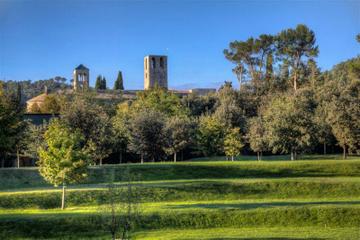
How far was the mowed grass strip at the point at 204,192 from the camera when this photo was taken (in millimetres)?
32219

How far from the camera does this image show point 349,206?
Answer: 2739 centimetres

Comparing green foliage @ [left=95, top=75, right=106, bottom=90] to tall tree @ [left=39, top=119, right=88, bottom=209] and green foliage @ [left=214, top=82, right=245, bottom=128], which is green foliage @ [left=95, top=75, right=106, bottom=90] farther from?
tall tree @ [left=39, top=119, right=88, bottom=209]

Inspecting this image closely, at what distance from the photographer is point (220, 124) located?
63.9 meters

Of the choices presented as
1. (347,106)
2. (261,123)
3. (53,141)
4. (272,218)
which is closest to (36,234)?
(53,141)

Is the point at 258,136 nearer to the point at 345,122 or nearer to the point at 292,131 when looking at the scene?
the point at 292,131

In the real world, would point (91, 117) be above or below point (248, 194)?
above

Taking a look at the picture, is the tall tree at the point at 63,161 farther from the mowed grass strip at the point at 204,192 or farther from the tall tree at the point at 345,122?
the tall tree at the point at 345,122

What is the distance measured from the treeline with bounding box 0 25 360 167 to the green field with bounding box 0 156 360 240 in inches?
142

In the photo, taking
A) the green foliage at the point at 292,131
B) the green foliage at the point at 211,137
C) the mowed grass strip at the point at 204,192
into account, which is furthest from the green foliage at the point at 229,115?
the mowed grass strip at the point at 204,192

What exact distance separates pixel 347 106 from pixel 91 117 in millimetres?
32639

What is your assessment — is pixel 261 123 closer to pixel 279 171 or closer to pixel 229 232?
pixel 279 171

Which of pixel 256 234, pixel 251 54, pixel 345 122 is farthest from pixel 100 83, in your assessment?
pixel 256 234

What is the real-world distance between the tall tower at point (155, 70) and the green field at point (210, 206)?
364 feet

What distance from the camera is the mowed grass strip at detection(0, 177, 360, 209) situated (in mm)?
32219
